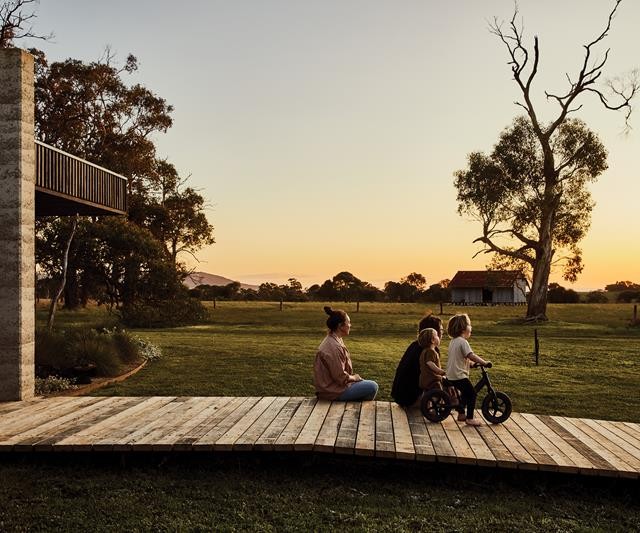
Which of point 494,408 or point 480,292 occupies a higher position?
point 480,292

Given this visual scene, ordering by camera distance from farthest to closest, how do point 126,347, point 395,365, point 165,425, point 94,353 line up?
point 395,365 < point 126,347 < point 94,353 < point 165,425

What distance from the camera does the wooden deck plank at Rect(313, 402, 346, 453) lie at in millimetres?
6348

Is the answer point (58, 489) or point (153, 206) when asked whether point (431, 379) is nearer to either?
point (58, 489)

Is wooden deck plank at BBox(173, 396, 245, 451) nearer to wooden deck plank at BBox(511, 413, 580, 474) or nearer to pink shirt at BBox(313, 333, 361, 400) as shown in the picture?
pink shirt at BBox(313, 333, 361, 400)

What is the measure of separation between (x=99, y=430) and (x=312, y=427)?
2.38 m

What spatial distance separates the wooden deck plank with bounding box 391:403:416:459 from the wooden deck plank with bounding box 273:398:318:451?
1.05 metres

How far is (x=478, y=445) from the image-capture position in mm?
6609

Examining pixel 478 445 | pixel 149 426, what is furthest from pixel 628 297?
pixel 149 426

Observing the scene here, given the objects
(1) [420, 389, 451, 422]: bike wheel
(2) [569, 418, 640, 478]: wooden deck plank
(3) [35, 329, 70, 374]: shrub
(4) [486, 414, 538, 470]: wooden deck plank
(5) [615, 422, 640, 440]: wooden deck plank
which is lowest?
(5) [615, 422, 640, 440]: wooden deck plank

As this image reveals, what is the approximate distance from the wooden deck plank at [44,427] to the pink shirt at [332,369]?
3014 mm

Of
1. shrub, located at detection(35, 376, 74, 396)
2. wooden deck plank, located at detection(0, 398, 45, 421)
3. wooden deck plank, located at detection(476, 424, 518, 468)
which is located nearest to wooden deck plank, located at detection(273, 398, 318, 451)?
wooden deck plank, located at detection(476, 424, 518, 468)

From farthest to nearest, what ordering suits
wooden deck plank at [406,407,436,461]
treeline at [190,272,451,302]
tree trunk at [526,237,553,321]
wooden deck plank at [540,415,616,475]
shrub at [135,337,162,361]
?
treeline at [190,272,451,302]
tree trunk at [526,237,553,321]
shrub at [135,337,162,361]
wooden deck plank at [406,407,436,461]
wooden deck plank at [540,415,616,475]

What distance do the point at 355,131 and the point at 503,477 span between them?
774 inches

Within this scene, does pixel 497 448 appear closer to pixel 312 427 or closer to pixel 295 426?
pixel 312 427
